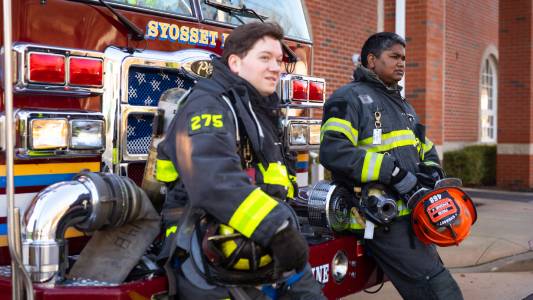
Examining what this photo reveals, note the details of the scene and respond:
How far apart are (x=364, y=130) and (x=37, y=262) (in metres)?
1.85

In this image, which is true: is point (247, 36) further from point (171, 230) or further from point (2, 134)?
point (2, 134)

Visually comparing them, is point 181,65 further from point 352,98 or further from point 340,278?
point 340,278

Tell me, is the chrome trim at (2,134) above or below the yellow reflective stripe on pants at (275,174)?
above

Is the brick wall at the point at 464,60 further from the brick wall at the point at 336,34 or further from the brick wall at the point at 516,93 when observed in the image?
the brick wall at the point at 336,34

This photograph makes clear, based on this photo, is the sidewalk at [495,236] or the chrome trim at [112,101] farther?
the sidewalk at [495,236]

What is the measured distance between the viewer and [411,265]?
11.2ft

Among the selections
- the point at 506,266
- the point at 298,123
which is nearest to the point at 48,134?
the point at 298,123

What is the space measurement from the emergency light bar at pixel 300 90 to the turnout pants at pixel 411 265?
2.91 feet

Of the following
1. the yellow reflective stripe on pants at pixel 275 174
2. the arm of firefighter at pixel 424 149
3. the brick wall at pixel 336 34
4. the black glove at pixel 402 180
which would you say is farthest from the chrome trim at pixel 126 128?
the brick wall at pixel 336 34

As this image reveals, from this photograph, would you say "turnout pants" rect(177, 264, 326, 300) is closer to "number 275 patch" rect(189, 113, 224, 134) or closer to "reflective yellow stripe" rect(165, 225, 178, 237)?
"reflective yellow stripe" rect(165, 225, 178, 237)

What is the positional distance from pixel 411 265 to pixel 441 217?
32cm

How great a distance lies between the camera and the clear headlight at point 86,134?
2.60m

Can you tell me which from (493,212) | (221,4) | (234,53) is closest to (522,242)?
(493,212)

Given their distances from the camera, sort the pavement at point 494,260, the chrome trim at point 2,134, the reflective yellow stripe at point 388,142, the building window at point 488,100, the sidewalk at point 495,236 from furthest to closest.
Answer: the building window at point 488,100 → the sidewalk at point 495,236 → the pavement at point 494,260 → the reflective yellow stripe at point 388,142 → the chrome trim at point 2,134
